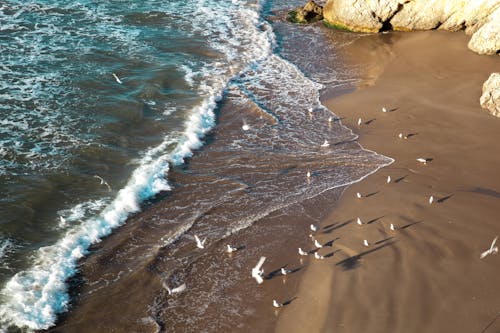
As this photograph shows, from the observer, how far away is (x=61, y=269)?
8.44m

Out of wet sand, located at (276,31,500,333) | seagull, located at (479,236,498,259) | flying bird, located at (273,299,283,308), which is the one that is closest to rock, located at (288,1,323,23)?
wet sand, located at (276,31,500,333)

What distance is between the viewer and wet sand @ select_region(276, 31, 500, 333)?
23.9 feet

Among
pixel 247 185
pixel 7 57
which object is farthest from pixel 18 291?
pixel 7 57

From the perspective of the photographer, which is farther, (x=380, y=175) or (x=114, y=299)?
(x=380, y=175)

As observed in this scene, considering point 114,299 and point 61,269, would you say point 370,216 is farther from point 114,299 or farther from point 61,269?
point 61,269

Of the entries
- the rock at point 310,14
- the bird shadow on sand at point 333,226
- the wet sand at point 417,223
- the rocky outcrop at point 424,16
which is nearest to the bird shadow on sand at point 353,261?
the wet sand at point 417,223

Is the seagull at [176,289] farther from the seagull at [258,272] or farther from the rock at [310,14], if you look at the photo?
the rock at [310,14]

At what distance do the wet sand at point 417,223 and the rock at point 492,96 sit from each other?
1.07 ft

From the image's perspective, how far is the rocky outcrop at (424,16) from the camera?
1560 cm

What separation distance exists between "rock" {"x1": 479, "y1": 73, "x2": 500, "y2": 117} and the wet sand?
12.8 inches

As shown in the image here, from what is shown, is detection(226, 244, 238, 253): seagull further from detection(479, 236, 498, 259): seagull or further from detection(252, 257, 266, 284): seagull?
detection(479, 236, 498, 259): seagull

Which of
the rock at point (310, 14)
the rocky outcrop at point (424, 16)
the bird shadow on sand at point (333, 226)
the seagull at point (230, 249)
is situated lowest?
the seagull at point (230, 249)

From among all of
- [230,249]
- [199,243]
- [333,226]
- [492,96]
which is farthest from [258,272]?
[492,96]

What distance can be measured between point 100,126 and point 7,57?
590 centimetres
